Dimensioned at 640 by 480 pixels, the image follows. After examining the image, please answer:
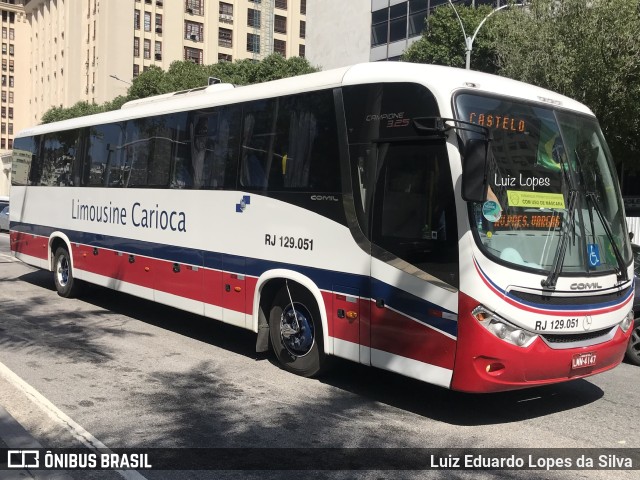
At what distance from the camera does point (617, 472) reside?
487cm

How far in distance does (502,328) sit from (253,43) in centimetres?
7202

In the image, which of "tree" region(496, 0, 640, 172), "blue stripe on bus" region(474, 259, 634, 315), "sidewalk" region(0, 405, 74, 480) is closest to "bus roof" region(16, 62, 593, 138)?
"blue stripe on bus" region(474, 259, 634, 315)

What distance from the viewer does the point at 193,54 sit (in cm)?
6969

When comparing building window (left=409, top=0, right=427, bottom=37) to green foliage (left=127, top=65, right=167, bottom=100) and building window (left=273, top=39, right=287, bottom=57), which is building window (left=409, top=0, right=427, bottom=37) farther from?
building window (left=273, top=39, right=287, bottom=57)

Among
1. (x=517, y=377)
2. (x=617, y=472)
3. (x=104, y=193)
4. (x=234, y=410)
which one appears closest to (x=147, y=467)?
(x=234, y=410)

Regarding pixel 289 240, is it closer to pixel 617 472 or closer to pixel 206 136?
pixel 206 136

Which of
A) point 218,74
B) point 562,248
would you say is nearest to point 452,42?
point 218,74

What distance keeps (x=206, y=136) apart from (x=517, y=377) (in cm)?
493

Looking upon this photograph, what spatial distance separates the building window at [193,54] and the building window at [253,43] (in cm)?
582

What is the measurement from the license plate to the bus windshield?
28.7 inches

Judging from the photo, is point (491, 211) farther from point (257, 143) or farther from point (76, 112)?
point (76, 112)

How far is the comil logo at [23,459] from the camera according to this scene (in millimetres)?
4672

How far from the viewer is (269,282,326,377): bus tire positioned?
7000mm

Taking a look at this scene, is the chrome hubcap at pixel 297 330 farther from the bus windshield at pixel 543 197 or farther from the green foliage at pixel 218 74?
the green foliage at pixel 218 74
